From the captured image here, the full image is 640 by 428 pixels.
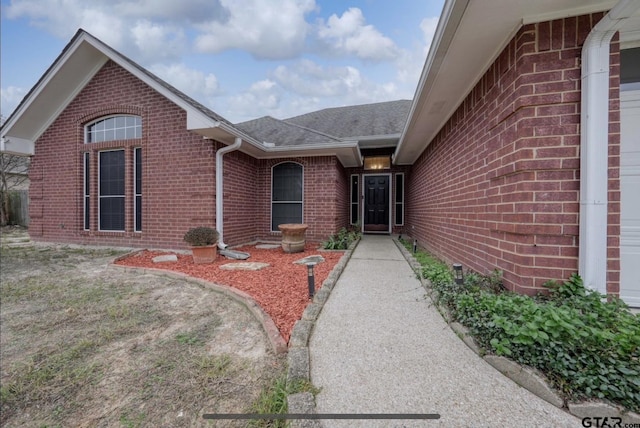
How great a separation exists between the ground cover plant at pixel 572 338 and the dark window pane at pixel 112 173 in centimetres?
758

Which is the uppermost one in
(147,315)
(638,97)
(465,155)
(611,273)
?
(638,97)

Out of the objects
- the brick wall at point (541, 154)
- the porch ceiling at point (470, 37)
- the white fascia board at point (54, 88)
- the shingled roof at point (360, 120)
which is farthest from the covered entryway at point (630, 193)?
the white fascia board at point (54, 88)

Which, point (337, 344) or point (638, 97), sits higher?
point (638, 97)

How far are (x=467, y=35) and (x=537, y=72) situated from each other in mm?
663

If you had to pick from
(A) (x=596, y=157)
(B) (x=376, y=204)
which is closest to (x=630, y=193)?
(A) (x=596, y=157)

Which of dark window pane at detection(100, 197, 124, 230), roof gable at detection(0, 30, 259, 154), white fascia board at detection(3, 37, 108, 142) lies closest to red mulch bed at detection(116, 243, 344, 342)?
dark window pane at detection(100, 197, 124, 230)

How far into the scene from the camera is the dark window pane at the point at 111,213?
614 centimetres

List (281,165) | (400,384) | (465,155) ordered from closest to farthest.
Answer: (400,384)
(465,155)
(281,165)

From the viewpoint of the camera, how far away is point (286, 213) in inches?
272

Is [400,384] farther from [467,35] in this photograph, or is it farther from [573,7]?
[573,7]

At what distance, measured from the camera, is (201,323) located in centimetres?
247

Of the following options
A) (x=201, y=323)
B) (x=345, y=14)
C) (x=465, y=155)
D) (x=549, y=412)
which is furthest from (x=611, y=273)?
(x=345, y=14)

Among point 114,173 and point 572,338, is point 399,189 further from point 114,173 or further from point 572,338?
point 114,173

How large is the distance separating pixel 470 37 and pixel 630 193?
199 cm
